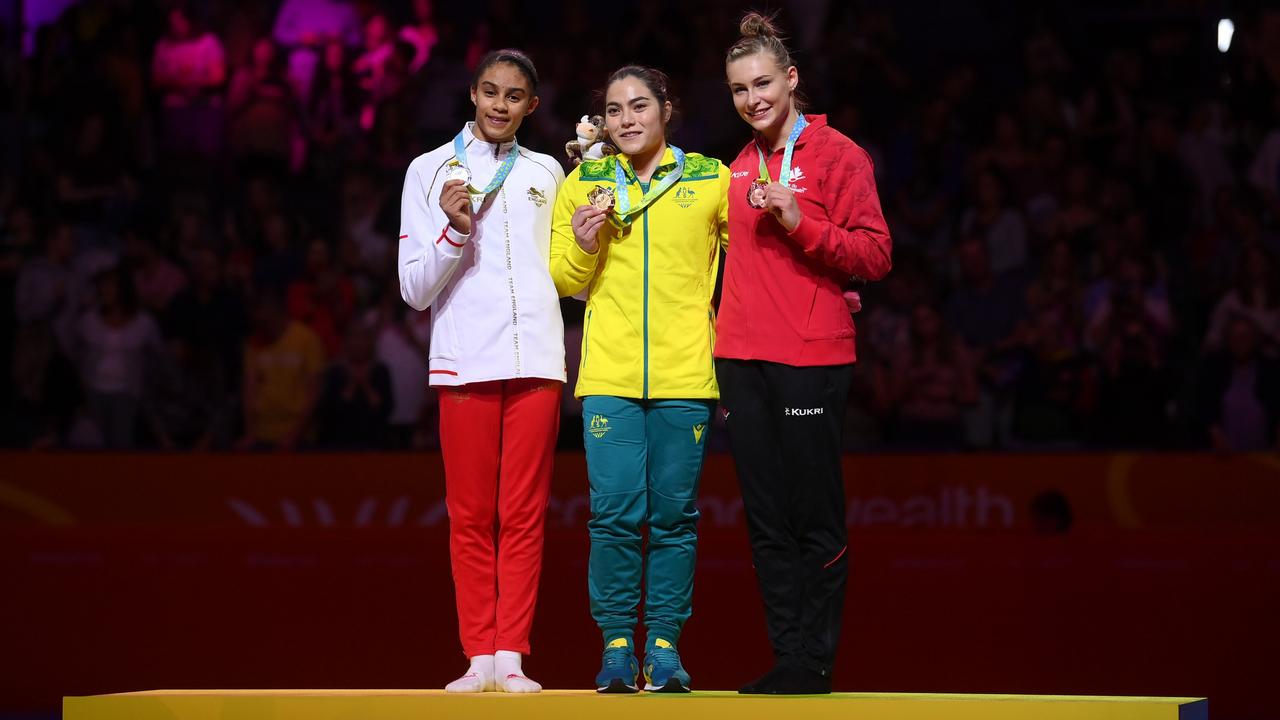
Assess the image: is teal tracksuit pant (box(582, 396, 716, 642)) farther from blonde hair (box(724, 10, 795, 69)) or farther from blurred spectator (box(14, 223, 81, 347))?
blurred spectator (box(14, 223, 81, 347))

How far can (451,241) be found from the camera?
203 inches

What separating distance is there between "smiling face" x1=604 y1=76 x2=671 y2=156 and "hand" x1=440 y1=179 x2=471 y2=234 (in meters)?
0.52

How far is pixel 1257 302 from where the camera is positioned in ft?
31.2

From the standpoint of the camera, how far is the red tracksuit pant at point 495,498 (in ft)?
17.1

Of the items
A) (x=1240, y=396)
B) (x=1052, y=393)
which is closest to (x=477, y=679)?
(x=1052, y=393)

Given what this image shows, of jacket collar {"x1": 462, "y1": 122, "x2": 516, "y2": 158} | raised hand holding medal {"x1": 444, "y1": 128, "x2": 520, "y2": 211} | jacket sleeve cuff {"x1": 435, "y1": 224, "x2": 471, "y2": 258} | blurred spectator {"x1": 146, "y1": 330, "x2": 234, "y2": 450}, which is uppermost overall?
jacket collar {"x1": 462, "y1": 122, "x2": 516, "y2": 158}

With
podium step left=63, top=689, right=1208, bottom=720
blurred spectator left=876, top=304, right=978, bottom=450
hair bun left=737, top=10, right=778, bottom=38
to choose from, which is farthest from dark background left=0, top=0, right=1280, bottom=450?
podium step left=63, top=689, right=1208, bottom=720

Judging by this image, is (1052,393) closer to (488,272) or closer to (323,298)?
(323,298)

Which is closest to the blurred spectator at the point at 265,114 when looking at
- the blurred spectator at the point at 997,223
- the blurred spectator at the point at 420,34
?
the blurred spectator at the point at 420,34

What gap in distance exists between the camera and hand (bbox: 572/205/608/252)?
5.01 metres

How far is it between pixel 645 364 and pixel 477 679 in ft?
3.65

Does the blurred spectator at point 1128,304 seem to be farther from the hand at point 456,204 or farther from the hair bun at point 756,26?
the hand at point 456,204

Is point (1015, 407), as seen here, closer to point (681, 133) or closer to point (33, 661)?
point (681, 133)

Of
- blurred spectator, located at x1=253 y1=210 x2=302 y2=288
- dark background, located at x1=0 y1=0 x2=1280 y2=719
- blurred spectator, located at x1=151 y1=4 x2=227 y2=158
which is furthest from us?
blurred spectator, located at x1=151 y1=4 x2=227 y2=158
